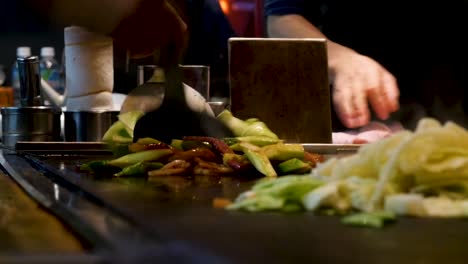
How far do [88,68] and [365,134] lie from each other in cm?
94

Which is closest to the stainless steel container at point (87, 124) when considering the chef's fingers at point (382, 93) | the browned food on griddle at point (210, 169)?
the chef's fingers at point (382, 93)

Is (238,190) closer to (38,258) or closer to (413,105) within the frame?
(38,258)

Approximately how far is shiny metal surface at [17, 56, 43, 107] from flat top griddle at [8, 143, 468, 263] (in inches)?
55.6

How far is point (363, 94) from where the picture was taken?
279 centimetres

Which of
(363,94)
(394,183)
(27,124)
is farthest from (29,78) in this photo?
(394,183)

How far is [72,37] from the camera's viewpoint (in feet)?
9.07

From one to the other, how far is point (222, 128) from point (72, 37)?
0.93 metres

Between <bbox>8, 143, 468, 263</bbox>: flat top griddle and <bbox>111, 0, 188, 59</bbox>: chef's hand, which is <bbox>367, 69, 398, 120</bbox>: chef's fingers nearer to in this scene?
<bbox>111, 0, 188, 59</bbox>: chef's hand

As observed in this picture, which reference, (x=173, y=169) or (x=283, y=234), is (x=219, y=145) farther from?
(x=283, y=234)

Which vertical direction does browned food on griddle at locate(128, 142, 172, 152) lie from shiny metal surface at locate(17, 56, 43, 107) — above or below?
below

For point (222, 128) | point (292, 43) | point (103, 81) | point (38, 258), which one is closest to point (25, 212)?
point (38, 258)

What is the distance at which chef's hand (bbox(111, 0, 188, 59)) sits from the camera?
2238mm

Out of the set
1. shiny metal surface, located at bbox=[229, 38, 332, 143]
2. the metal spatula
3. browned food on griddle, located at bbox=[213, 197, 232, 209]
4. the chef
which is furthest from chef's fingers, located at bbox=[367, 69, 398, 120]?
browned food on griddle, located at bbox=[213, 197, 232, 209]

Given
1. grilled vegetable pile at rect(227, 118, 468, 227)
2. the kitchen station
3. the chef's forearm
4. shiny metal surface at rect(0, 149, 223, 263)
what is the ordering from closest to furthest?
1. shiny metal surface at rect(0, 149, 223, 263)
2. the kitchen station
3. grilled vegetable pile at rect(227, 118, 468, 227)
4. the chef's forearm
